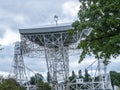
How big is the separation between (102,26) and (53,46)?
195ft

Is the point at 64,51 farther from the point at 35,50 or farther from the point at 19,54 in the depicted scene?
the point at 19,54

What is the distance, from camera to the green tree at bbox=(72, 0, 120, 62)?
14117 mm

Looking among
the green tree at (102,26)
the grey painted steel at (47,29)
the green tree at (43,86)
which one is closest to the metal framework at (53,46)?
the grey painted steel at (47,29)

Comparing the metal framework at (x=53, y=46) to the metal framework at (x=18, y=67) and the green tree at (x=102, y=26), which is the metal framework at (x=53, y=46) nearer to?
the metal framework at (x=18, y=67)

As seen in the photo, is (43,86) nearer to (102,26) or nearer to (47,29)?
(47,29)

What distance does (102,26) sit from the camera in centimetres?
1467

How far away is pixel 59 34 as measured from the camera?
69.7 metres

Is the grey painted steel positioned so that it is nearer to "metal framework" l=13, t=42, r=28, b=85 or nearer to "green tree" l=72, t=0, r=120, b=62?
"metal framework" l=13, t=42, r=28, b=85

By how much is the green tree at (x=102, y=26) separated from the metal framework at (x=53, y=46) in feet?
168

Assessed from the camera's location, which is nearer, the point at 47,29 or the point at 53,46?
the point at 47,29

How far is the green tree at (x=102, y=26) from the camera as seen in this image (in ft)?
46.3

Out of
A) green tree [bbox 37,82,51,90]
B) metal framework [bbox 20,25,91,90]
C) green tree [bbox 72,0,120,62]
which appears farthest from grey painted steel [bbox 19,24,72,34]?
green tree [bbox 72,0,120,62]

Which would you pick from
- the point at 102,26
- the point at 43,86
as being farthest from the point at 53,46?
the point at 102,26

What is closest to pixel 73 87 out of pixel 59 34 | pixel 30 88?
pixel 30 88
